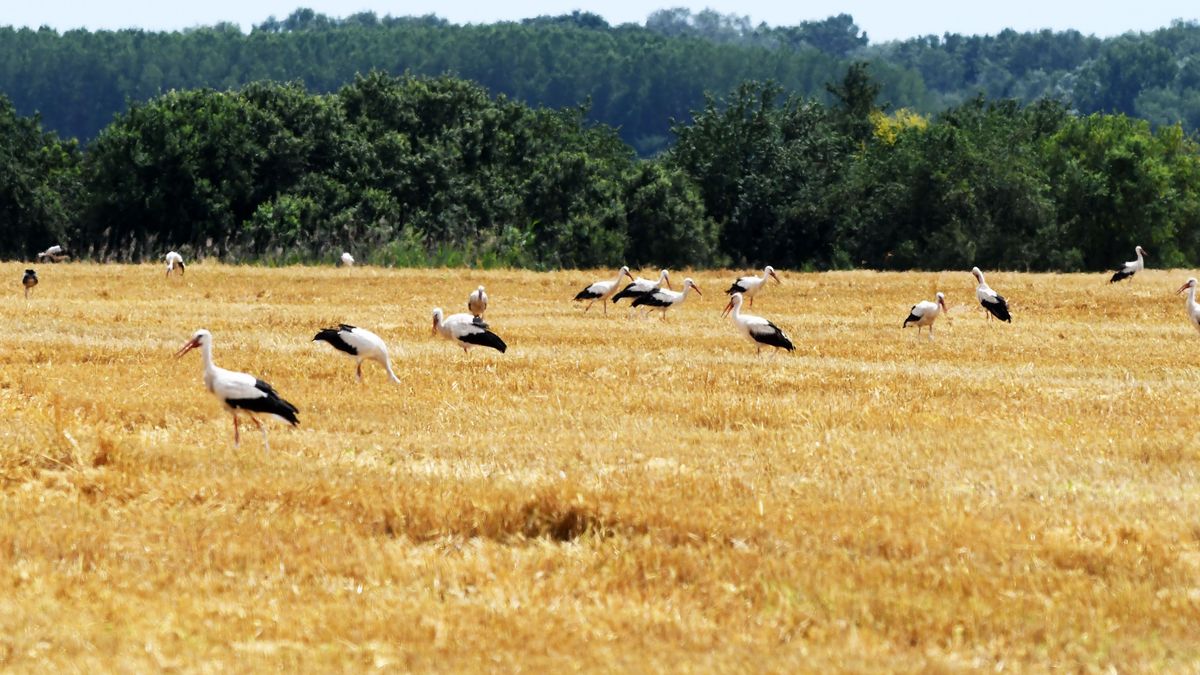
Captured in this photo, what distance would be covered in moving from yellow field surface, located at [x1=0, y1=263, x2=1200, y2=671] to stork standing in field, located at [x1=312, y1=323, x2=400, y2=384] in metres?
0.28

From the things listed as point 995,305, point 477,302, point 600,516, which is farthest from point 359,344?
point 995,305

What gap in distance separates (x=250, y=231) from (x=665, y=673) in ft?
187

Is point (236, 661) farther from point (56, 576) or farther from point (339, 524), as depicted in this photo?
point (339, 524)

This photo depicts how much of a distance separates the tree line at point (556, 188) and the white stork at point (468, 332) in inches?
1195

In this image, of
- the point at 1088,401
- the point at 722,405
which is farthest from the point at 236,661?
the point at 1088,401

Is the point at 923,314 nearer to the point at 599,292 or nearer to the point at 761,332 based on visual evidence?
the point at 761,332

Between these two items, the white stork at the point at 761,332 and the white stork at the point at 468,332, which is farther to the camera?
the white stork at the point at 761,332

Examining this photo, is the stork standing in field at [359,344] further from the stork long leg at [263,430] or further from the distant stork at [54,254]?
the distant stork at [54,254]

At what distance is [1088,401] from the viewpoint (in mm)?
17562

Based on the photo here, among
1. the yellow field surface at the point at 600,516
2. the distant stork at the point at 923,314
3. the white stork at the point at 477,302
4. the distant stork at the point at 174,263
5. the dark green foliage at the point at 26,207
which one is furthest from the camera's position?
the dark green foliage at the point at 26,207

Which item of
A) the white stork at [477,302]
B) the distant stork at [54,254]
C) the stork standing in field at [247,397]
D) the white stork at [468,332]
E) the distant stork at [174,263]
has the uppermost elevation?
the stork standing in field at [247,397]

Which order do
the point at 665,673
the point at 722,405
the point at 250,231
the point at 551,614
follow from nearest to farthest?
the point at 665,673
the point at 551,614
the point at 722,405
the point at 250,231

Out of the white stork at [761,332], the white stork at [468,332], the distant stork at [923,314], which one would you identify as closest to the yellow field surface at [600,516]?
the white stork at [468,332]

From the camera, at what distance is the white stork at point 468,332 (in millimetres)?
22312
